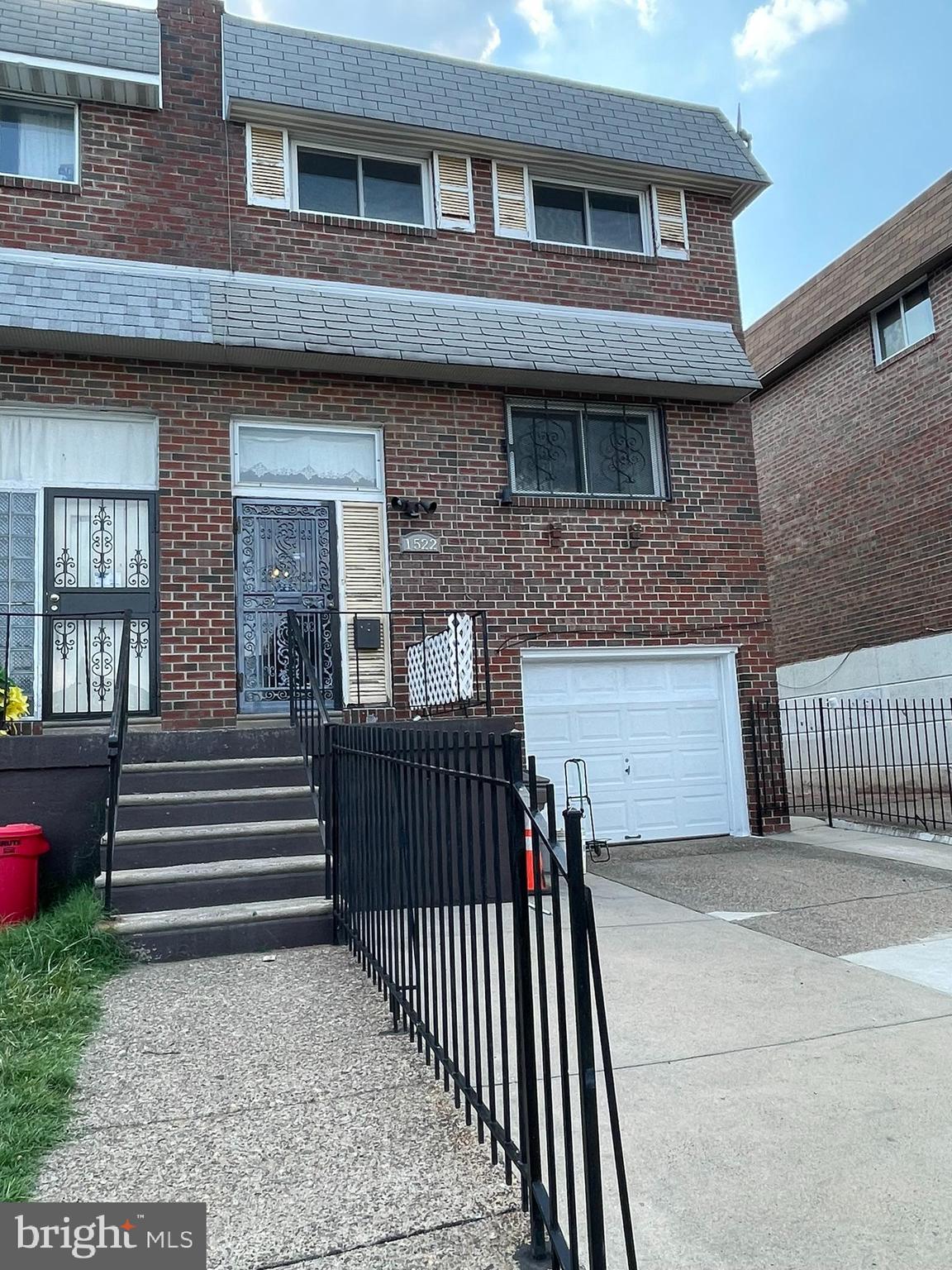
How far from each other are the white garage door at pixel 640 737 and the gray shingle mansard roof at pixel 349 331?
3153 mm

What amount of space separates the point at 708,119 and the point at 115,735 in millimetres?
10304

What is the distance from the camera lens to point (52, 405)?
29.6 feet

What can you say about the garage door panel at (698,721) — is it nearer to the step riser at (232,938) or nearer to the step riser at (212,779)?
the step riser at (212,779)

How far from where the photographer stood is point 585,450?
35.4 feet

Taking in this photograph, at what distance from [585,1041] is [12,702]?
6.65 metres

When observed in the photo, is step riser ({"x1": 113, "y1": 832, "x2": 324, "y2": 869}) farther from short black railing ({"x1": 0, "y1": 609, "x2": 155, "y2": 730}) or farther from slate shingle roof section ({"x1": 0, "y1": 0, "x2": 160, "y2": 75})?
slate shingle roof section ({"x1": 0, "y1": 0, "x2": 160, "y2": 75})

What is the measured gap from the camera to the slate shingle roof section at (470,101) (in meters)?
9.93

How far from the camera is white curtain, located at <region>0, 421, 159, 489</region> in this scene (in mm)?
8945

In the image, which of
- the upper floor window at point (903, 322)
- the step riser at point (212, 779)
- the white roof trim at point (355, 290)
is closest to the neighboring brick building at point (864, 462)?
the upper floor window at point (903, 322)

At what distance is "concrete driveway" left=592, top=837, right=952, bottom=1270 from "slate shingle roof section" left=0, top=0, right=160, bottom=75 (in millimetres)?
9245

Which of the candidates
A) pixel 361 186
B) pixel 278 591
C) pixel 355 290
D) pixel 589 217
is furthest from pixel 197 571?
pixel 589 217

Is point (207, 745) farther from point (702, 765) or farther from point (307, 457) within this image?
point (702, 765)

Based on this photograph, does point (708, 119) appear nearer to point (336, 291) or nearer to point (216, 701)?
point (336, 291)

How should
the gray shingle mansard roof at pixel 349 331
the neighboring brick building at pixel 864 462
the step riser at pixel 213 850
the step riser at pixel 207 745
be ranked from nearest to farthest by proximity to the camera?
the step riser at pixel 213 850
the step riser at pixel 207 745
the gray shingle mansard roof at pixel 349 331
the neighboring brick building at pixel 864 462
